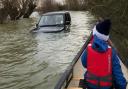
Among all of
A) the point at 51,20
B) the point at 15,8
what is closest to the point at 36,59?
the point at 51,20

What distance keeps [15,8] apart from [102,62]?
121ft

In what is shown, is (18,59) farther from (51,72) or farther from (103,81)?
(103,81)

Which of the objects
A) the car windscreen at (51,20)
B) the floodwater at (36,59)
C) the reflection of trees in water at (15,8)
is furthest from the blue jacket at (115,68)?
the reflection of trees in water at (15,8)

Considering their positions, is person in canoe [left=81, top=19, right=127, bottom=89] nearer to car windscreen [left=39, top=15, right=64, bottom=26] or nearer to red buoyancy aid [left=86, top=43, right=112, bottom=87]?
red buoyancy aid [left=86, top=43, right=112, bottom=87]

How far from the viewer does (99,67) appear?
17.8 feet

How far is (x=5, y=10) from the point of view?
3912cm

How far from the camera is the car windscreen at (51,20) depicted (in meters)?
18.4

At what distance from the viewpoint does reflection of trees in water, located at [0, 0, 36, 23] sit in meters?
38.9

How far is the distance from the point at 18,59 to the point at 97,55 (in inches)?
375

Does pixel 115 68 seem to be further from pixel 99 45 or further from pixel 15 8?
pixel 15 8

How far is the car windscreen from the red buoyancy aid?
42.6 ft

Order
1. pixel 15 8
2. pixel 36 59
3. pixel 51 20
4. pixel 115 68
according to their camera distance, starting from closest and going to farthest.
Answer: pixel 115 68 → pixel 36 59 → pixel 51 20 → pixel 15 8

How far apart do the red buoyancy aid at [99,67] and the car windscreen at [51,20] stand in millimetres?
12994

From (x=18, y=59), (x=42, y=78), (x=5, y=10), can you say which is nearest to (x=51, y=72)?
(x=42, y=78)
